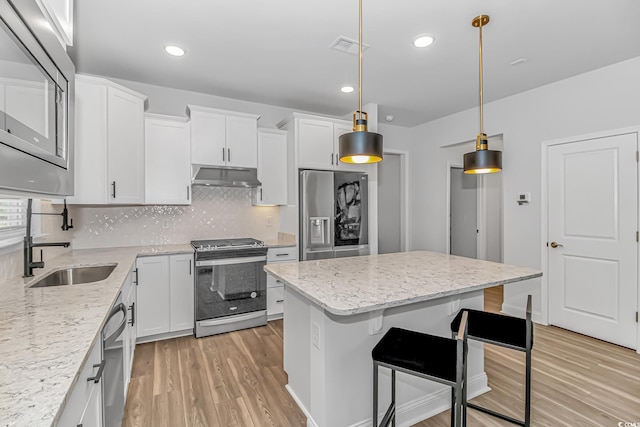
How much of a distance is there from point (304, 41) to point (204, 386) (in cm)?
281

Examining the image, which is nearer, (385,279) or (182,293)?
(385,279)

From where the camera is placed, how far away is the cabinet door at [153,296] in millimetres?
3053

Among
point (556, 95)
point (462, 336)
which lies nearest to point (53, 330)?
point (462, 336)

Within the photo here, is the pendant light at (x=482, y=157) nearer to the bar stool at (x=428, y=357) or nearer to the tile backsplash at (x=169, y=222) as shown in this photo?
the bar stool at (x=428, y=357)

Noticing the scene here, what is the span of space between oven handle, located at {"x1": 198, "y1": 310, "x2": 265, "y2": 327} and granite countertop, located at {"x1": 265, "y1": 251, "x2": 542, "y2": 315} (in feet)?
4.96

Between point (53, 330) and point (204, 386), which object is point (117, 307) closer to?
point (53, 330)

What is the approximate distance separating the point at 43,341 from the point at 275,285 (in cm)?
271

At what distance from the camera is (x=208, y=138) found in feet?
11.6

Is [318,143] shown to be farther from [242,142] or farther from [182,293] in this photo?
[182,293]

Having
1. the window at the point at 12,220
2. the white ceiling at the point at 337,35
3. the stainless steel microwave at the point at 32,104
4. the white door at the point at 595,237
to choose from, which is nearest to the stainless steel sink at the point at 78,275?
the window at the point at 12,220

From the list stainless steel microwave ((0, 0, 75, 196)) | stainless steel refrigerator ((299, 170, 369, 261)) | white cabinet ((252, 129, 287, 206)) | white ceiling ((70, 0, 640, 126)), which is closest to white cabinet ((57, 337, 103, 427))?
stainless steel microwave ((0, 0, 75, 196))

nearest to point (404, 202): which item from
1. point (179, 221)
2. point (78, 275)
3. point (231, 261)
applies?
point (231, 261)

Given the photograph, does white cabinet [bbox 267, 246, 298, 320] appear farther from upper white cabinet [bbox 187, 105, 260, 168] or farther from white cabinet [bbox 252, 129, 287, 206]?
upper white cabinet [bbox 187, 105, 260, 168]

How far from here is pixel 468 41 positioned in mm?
2637
